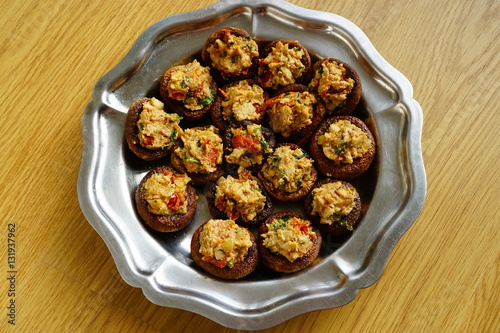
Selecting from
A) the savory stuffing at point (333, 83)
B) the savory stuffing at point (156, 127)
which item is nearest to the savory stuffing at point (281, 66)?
the savory stuffing at point (333, 83)

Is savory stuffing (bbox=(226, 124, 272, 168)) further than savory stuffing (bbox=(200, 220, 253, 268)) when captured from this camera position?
Yes

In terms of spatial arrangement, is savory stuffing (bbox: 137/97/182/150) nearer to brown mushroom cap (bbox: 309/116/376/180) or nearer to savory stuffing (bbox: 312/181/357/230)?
brown mushroom cap (bbox: 309/116/376/180)

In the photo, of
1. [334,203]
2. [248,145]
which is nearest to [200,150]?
[248,145]

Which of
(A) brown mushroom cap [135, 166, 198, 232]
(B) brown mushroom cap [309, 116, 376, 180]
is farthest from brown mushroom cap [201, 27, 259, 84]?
(A) brown mushroom cap [135, 166, 198, 232]

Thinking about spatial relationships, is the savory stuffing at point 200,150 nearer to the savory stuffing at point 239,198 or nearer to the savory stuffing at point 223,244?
the savory stuffing at point 239,198

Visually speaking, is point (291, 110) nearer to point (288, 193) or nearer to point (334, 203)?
point (288, 193)

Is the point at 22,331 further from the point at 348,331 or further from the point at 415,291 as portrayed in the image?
the point at 415,291

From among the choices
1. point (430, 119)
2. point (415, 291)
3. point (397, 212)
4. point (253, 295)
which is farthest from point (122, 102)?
point (415, 291)
